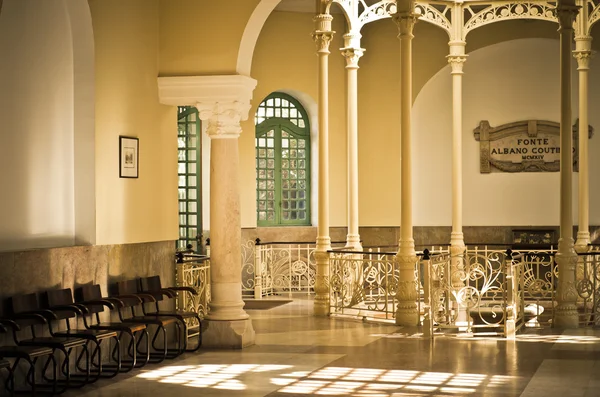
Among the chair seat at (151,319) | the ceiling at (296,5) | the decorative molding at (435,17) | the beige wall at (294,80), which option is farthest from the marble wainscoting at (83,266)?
the ceiling at (296,5)

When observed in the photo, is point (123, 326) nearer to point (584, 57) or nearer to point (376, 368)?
point (376, 368)

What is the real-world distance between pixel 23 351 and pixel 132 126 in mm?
3338

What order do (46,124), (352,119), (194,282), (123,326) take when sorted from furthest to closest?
(352,119), (194,282), (46,124), (123,326)

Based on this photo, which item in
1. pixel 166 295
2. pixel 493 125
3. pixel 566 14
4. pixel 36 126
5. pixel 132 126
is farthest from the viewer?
pixel 493 125

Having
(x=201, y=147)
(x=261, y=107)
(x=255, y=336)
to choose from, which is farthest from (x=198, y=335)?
(x=261, y=107)

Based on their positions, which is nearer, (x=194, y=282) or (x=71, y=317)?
(x=71, y=317)

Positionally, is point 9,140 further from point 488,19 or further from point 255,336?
point 488,19

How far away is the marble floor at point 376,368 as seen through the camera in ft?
25.7

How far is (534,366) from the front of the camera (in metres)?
8.93

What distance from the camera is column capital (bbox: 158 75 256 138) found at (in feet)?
33.6


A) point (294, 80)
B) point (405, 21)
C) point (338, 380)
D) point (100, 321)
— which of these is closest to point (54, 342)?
point (100, 321)

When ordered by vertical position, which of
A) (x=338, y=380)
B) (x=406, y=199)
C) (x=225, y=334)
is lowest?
(x=338, y=380)

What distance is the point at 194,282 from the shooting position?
11188 mm

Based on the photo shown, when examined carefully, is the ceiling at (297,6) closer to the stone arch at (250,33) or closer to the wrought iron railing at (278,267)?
the wrought iron railing at (278,267)
